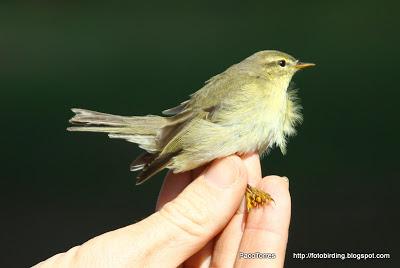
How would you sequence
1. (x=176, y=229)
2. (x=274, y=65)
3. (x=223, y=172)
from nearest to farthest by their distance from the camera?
1. (x=176, y=229)
2. (x=223, y=172)
3. (x=274, y=65)

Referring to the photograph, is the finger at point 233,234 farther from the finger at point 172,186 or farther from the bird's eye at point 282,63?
the bird's eye at point 282,63

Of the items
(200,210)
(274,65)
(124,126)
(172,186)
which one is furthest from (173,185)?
(274,65)

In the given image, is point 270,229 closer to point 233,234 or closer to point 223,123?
point 233,234

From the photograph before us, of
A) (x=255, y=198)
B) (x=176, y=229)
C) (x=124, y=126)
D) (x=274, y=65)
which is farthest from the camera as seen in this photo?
(x=274, y=65)

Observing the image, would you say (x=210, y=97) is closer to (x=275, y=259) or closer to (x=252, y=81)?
(x=252, y=81)

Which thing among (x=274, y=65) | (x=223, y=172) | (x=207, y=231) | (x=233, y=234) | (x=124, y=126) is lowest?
(x=233, y=234)

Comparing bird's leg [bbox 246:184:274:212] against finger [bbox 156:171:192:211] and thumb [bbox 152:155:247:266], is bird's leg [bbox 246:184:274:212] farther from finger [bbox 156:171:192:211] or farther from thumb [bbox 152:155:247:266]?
finger [bbox 156:171:192:211]

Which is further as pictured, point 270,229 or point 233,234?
point 233,234

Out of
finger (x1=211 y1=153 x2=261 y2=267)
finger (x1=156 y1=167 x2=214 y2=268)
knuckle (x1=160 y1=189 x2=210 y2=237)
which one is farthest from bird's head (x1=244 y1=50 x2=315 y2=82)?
knuckle (x1=160 y1=189 x2=210 y2=237)
